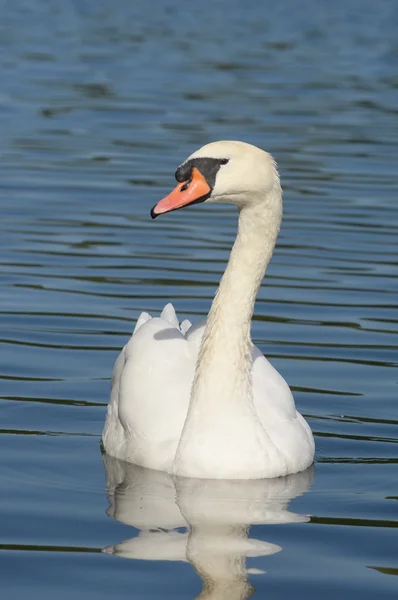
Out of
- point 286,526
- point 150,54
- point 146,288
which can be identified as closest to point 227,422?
point 286,526

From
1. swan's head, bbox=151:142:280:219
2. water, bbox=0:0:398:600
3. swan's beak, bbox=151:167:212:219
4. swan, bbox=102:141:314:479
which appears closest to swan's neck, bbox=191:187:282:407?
swan, bbox=102:141:314:479

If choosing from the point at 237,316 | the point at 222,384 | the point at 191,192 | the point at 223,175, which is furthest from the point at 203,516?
the point at 223,175

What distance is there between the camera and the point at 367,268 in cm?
1338

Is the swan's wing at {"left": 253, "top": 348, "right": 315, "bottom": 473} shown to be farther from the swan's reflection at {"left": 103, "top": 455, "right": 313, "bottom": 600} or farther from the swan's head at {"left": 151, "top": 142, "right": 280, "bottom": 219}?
the swan's head at {"left": 151, "top": 142, "right": 280, "bottom": 219}

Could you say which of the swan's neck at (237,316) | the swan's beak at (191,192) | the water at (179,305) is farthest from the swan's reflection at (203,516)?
the swan's beak at (191,192)

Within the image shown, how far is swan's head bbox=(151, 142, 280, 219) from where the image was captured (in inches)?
311

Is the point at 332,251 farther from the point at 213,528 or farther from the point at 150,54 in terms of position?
the point at 150,54

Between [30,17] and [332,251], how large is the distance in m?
25.4

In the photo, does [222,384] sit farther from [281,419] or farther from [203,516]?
[203,516]

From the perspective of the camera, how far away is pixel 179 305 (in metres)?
12.0

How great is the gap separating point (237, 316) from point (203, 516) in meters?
Result: 1.28

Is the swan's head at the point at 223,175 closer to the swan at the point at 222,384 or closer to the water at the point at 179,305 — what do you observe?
the swan at the point at 222,384

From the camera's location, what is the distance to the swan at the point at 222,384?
7992 mm

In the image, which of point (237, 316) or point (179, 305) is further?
point (179, 305)
